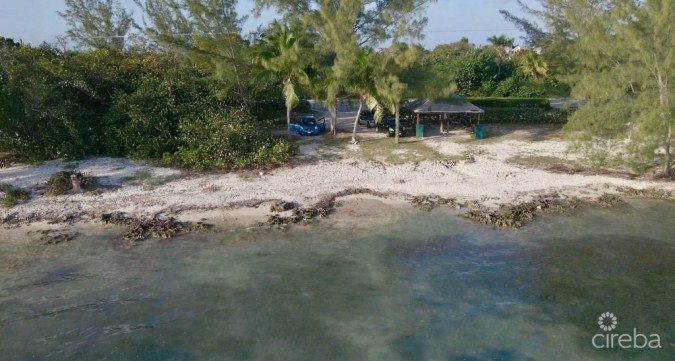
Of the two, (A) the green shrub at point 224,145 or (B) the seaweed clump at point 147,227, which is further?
(A) the green shrub at point 224,145

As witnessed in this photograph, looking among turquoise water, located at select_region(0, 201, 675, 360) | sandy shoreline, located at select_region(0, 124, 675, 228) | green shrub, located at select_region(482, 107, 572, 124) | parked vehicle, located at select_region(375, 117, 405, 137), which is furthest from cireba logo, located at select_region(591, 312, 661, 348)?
green shrub, located at select_region(482, 107, 572, 124)

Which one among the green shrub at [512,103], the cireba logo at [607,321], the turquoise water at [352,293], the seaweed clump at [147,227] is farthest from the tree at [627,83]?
the seaweed clump at [147,227]

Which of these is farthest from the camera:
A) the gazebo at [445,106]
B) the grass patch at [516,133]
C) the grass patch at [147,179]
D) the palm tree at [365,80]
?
the grass patch at [516,133]

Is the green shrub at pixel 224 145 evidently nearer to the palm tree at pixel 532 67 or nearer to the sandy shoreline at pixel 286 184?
the sandy shoreline at pixel 286 184

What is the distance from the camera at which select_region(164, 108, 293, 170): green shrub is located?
75.0ft

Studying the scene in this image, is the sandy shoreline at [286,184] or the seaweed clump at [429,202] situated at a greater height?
the sandy shoreline at [286,184]

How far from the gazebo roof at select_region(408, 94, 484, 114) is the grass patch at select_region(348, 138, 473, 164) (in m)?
2.00

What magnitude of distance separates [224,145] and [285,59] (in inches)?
208

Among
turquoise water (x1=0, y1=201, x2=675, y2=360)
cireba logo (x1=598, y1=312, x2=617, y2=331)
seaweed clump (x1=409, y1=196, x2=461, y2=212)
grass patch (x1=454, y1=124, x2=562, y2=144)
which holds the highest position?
grass patch (x1=454, y1=124, x2=562, y2=144)

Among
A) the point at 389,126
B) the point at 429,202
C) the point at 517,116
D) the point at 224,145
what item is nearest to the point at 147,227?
the point at 224,145

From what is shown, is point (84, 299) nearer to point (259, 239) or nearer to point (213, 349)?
point (213, 349)

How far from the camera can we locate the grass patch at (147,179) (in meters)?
21.0

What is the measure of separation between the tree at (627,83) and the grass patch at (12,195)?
76.5ft

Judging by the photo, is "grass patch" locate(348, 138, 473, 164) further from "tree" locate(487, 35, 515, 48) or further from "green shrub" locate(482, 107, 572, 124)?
"tree" locate(487, 35, 515, 48)
